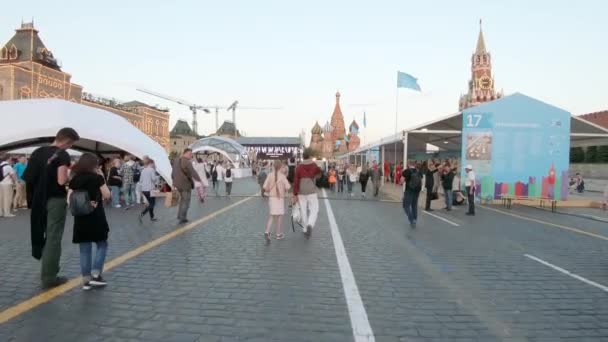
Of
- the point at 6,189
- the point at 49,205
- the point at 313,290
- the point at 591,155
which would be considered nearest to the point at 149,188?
the point at 6,189

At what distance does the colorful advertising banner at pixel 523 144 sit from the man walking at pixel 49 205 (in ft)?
52.6

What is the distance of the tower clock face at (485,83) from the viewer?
11869 cm

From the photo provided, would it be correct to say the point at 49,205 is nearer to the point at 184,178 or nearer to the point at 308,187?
the point at 308,187

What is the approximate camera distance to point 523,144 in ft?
60.5

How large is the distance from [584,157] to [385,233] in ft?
167

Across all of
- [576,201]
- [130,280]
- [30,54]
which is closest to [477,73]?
[30,54]

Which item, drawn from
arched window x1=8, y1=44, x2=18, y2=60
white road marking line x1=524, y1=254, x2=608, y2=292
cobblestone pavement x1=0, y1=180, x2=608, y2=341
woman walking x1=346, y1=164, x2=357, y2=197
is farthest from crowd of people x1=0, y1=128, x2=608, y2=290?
arched window x1=8, y1=44, x2=18, y2=60

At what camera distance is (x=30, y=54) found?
68250 mm

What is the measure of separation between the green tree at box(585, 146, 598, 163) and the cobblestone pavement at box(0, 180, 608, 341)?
46405mm

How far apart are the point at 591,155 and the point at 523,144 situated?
38.3 metres

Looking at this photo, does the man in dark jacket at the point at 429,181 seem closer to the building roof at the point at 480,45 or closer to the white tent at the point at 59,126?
the white tent at the point at 59,126

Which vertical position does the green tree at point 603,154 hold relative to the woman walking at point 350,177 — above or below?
above

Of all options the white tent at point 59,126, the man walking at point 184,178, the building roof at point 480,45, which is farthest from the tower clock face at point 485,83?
the man walking at point 184,178

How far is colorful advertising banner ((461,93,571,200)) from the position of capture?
722 inches
